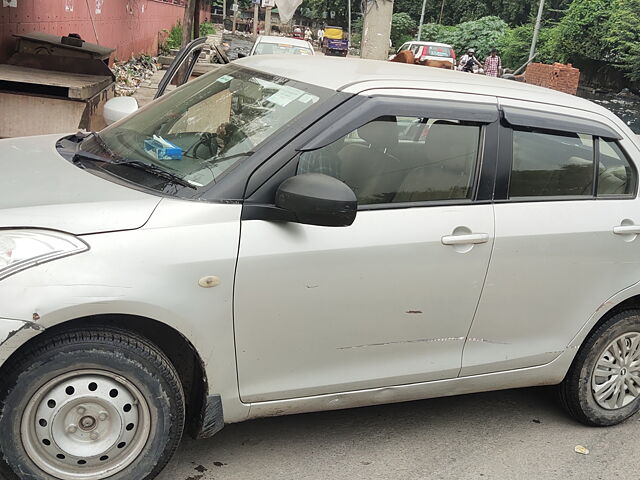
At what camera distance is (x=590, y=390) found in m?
3.91

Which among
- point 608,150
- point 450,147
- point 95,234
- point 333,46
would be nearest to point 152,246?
point 95,234

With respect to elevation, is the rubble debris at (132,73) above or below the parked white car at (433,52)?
below

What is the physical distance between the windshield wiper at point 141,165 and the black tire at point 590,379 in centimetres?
231

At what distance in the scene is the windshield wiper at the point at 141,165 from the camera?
299cm

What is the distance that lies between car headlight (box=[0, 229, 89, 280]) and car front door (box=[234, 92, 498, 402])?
2.09 feet

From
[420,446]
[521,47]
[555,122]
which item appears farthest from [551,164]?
[521,47]

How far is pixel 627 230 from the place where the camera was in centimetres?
367

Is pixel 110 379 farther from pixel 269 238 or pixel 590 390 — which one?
pixel 590 390

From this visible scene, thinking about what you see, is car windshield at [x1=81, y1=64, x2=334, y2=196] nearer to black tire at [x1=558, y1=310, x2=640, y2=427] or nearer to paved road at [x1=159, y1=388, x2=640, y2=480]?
paved road at [x1=159, y1=388, x2=640, y2=480]

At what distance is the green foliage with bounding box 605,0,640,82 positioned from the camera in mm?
28734

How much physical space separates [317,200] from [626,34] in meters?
30.6

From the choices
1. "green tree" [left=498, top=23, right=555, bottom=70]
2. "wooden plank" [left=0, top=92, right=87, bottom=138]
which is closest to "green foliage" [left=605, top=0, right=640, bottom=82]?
"green tree" [left=498, top=23, right=555, bottom=70]

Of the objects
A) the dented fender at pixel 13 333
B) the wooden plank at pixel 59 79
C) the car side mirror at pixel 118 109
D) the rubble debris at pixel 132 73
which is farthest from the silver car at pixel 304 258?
the rubble debris at pixel 132 73

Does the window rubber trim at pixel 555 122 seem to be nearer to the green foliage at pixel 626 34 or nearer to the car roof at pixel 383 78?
the car roof at pixel 383 78
